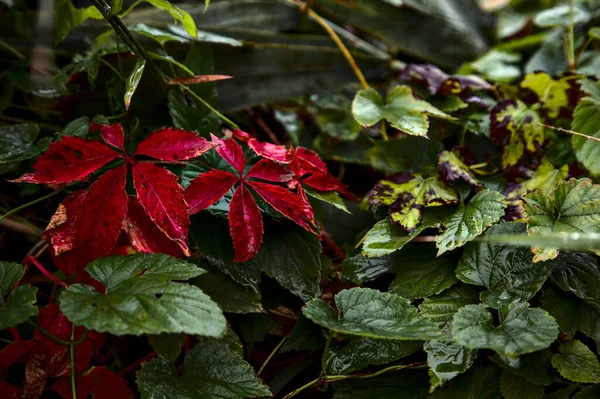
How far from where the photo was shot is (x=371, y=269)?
0.84m

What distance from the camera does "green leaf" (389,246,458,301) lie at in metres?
0.78

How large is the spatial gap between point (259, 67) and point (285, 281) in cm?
62

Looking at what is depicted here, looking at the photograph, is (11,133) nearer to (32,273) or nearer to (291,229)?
(32,273)

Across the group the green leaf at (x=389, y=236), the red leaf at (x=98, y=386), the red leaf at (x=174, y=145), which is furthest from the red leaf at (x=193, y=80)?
the red leaf at (x=98, y=386)

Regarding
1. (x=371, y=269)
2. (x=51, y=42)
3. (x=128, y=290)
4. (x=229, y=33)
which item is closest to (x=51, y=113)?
(x=51, y=42)

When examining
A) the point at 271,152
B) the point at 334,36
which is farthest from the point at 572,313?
the point at 334,36

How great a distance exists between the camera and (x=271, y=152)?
812 millimetres

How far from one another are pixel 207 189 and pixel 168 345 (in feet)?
0.81

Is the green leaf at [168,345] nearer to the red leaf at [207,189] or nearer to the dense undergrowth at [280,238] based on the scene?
the dense undergrowth at [280,238]

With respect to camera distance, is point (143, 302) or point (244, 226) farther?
point (244, 226)

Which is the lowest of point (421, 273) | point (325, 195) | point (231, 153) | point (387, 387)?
Answer: point (387, 387)

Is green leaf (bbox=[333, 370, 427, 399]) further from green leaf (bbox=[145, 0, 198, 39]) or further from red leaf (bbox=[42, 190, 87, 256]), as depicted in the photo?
green leaf (bbox=[145, 0, 198, 39])

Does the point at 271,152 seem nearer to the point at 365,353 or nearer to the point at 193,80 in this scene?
the point at 193,80

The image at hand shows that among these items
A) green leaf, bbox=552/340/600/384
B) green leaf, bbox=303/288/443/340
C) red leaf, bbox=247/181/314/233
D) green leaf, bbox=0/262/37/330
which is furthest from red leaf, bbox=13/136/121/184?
green leaf, bbox=552/340/600/384
